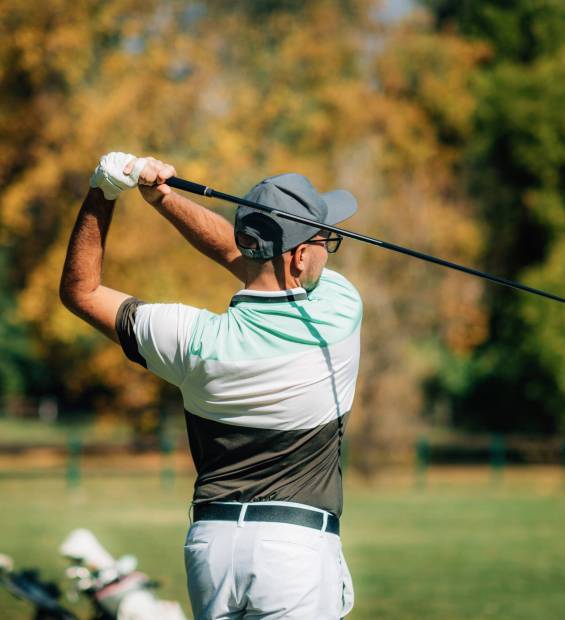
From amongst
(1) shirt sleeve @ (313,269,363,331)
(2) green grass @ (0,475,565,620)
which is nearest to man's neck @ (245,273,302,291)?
(1) shirt sleeve @ (313,269,363,331)

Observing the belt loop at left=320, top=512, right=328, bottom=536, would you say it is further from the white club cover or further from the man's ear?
the white club cover

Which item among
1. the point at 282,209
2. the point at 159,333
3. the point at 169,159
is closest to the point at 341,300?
the point at 282,209

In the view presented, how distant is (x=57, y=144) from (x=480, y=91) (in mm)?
13295

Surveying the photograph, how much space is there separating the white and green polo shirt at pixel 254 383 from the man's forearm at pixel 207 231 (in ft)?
2.06

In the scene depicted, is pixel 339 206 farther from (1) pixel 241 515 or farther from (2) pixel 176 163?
(2) pixel 176 163

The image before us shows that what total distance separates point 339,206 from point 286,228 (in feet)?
1.22

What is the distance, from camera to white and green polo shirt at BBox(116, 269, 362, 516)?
3240 millimetres

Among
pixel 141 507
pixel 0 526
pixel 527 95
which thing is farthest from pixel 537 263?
pixel 0 526

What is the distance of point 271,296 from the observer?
3.30m

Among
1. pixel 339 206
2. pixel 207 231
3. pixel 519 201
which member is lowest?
pixel 207 231

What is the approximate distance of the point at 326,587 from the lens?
3.25 metres

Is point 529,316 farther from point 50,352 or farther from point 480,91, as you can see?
point 50,352

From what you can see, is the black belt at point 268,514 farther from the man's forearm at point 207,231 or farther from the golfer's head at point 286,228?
the man's forearm at point 207,231

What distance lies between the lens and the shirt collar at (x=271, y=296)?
3.30 metres
